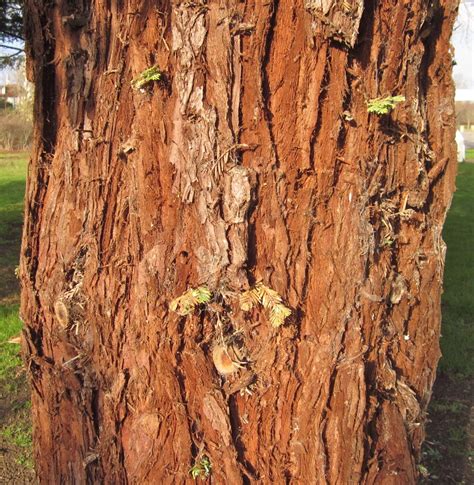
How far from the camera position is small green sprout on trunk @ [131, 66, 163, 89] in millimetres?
1916

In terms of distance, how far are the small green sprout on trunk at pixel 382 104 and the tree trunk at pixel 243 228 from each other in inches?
1.5

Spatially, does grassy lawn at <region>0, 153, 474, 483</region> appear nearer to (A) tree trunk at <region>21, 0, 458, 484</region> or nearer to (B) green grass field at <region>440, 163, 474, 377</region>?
(B) green grass field at <region>440, 163, 474, 377</region>

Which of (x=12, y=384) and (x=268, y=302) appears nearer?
(x=268, y=302)

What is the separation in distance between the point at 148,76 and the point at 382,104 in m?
0.71

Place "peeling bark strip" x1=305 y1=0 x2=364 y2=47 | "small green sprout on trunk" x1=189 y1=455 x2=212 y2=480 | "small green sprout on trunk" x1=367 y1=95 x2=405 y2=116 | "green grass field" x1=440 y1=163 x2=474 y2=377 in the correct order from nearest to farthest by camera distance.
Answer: "peeling bark strip" x1=305 y1=0 x2=364 y2=47
"small green sprout on trunk" x1=367 y1=95 x2=405 y2=116
"small green sprout on trunk" x1=189 y1=455 x2=212 y2=480
"green grass field" x1=440 y1=163 x2=474 y2=377

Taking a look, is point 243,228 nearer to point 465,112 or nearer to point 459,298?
point 459,298

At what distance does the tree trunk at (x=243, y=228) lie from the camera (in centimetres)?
191

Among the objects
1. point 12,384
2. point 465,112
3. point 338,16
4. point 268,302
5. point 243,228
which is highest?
point 465,112

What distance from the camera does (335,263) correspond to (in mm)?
2016

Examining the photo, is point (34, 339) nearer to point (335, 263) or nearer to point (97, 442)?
point (97, 442)

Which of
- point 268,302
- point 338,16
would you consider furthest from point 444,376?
point 338,16

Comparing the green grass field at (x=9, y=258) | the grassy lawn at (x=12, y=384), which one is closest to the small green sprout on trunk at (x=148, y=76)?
the grassy lawn at (x=12, y=384)

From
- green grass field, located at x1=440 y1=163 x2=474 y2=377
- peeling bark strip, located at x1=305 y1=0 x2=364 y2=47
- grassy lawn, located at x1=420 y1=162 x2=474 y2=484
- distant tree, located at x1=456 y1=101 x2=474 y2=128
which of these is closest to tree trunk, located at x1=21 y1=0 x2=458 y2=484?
peeling bark strip, located at x1=305 y1=0 x2=364 y2=47

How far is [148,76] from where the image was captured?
1.93 meters
